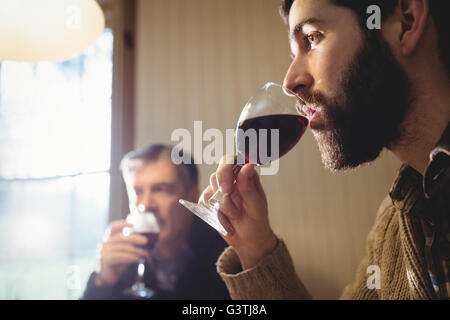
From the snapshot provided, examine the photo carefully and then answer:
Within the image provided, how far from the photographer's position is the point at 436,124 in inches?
20.8

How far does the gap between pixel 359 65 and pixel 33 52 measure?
2.49 ft

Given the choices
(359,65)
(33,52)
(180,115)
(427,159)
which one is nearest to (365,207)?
(427,159)

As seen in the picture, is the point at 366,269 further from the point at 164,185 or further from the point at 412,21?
the point at 164,185

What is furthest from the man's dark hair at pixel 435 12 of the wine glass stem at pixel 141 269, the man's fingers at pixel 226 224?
the wine glass stem at pixel 141 269

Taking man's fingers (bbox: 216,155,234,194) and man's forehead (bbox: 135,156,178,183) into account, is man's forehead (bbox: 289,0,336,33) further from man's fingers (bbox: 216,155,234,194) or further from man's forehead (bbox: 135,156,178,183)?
man's forehead (bbox: 135,156,178,183)

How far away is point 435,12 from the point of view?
1.74 feet

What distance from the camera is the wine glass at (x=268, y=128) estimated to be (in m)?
0.51

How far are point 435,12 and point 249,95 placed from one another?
42 cm

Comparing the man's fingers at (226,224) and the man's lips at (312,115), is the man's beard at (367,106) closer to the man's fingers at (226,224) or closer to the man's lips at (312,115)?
the man's lips at (312,115)

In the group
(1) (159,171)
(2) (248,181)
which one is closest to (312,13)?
(2) (248,181)

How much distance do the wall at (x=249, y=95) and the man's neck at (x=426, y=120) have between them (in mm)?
175

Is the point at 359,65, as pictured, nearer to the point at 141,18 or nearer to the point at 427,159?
the point at 427,159

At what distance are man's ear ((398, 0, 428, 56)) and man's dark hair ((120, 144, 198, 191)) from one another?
2.29ft

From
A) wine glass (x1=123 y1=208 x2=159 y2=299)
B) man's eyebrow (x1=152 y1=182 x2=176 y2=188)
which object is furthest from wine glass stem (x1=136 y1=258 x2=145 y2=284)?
man's eyebrow (x1=152 y1=182 x2=176 y2=188)
